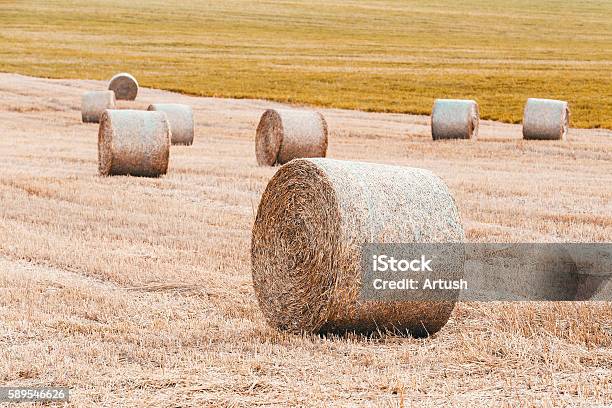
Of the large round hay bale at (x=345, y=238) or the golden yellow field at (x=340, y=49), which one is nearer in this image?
→ the large round hay bale at (x=345, y=238)

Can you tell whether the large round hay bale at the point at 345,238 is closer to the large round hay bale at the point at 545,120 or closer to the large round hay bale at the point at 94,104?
the large round hay bale at the point at 545,120

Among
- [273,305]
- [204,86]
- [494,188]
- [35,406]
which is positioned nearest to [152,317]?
[273,305]

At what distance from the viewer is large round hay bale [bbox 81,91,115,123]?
32.9 meters

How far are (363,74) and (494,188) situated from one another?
4083 centimetres

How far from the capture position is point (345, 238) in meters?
7.82

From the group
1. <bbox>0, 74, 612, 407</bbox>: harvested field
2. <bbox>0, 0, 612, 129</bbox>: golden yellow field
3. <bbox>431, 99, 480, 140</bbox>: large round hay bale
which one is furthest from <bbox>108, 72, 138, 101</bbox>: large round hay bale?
<bbox>0, 74, 612, 407</bbox>: harvested field

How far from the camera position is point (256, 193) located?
16828mm

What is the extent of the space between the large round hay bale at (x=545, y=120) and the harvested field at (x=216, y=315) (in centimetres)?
677

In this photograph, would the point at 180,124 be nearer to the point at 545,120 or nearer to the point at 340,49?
the point at 545,120

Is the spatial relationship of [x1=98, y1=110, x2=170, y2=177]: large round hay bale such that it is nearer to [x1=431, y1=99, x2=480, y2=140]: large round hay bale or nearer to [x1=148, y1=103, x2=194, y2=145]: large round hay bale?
[x1=148, y1=103, x2=194, y2=145]: large round hay bale

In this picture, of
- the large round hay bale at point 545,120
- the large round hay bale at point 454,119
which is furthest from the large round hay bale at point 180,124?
the large round hay bale at point 545,120

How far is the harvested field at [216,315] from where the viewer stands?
264 inches

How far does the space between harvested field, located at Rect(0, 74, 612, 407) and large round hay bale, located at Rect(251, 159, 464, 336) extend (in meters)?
0.18

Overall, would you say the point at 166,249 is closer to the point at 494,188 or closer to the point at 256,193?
the point at 256,193
